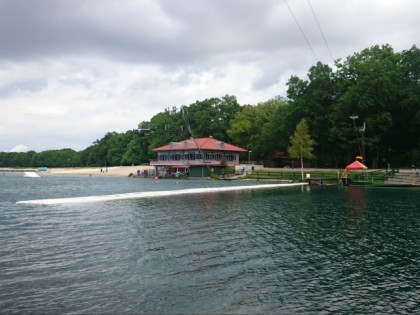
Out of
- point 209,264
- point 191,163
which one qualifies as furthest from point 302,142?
point 209,264

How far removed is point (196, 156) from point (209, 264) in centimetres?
7985

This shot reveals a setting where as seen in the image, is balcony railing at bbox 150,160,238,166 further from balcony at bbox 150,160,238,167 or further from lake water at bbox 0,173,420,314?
lake water at bbox 0,173,420,314

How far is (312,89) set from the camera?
8131cm

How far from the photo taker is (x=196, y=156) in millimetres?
93562

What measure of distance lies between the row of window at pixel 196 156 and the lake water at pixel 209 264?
6604cm

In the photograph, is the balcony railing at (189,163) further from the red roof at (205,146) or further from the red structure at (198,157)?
the red roof at (205,146)

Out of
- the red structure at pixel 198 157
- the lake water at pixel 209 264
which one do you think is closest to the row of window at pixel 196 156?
the red structure at pixel 198 157

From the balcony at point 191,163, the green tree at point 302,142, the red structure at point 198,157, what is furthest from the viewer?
the red structure at point 198,157

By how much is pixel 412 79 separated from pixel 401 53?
20.9 ft

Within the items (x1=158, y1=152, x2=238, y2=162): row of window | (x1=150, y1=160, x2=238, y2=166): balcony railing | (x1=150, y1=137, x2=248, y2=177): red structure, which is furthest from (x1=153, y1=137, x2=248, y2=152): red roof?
(x1=150, y1=160, x2=238, y2=166): balcony railing

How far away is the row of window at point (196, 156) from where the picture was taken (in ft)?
302

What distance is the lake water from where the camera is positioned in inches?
405

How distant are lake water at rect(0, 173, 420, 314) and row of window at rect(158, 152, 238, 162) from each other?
6604 cm

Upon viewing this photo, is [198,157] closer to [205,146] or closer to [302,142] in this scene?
[205,146]
